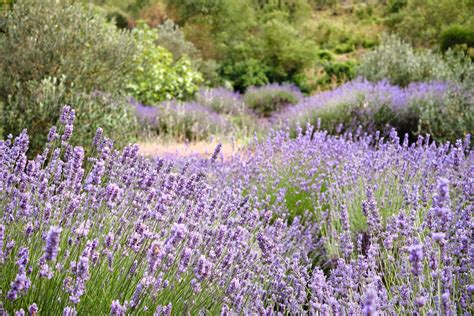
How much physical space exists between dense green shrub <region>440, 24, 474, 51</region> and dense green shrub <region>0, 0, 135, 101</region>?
350 inches

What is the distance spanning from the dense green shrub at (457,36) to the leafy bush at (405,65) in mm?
1294

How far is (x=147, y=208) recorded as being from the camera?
2010 mm

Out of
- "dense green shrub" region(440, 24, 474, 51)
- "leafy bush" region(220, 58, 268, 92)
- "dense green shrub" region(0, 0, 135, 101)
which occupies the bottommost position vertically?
"leafy bush" region(220, 58, 268, 92)

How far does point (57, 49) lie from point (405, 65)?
7432mm

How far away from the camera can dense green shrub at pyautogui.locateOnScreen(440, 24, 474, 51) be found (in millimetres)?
11711

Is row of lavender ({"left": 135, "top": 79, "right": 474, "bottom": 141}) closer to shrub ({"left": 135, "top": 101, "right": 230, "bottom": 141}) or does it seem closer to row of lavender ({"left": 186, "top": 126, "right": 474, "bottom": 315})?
shrub ({"left": 135, "top": 101, "right": 230, "bottom": 141})

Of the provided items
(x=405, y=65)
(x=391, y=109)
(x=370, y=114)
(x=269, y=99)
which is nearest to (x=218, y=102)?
(x=269, y=99)

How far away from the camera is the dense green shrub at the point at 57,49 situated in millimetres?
4836

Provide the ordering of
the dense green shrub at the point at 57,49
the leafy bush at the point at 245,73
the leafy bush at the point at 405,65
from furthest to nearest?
the leafy bush at the point at 245,73 → the leafy bush at the point at 405,65 → the dense green shrub at the point at 57,49

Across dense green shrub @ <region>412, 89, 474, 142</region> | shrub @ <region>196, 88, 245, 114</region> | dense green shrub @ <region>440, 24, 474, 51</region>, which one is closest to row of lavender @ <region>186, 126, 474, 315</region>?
dense green shrub @ <region>412, 89, 474, 142</region>

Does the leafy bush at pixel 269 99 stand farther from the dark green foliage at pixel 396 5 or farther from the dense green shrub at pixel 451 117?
the dark green foliage at pixel 396 5

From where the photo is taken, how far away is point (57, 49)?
198 inches

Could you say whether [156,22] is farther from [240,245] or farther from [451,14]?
[240,245]

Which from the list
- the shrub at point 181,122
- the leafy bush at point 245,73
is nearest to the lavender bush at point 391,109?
the shrub at point 181,122
